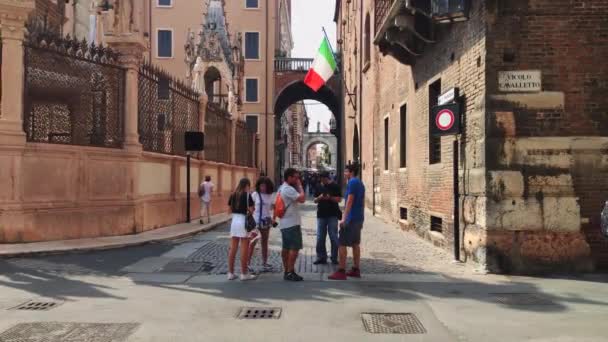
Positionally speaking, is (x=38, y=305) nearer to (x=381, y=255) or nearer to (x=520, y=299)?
(x=520, y=299)

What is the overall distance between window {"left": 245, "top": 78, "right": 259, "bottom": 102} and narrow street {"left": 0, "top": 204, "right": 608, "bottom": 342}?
36818 mm

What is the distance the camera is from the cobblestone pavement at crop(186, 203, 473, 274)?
9.90 m

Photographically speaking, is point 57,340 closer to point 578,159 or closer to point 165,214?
point 578,159

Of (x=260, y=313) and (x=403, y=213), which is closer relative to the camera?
(x=260, y=313)

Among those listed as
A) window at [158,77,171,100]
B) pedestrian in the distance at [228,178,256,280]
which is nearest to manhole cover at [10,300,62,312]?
pedestrian in the distance at [228,178,256,280]

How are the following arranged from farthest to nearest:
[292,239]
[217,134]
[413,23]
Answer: [217,134], [413,23], [292,239]

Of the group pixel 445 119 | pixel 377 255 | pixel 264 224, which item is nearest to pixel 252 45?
pixel 377 255

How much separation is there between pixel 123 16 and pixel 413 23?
6.63 meters

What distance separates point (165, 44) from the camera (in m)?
47.7

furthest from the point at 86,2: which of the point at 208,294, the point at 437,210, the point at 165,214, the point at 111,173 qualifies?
the point at 208,294

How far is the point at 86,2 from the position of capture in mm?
25438

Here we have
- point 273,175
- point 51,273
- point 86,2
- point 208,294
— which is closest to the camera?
point 208,294

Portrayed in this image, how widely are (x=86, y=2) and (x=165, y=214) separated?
13.4 m

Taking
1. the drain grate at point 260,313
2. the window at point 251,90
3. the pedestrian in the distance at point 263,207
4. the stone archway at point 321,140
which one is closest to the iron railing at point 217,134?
the pedestrian in the distance at point 263,207
